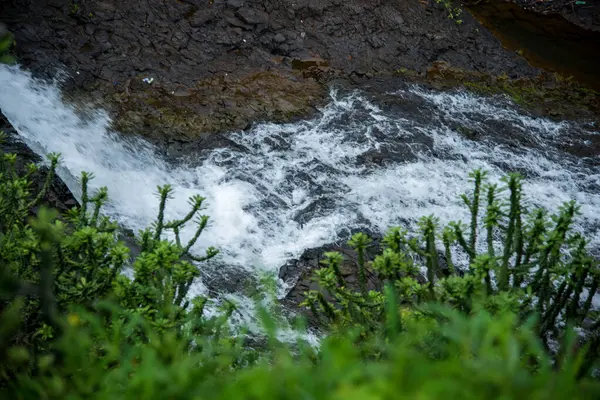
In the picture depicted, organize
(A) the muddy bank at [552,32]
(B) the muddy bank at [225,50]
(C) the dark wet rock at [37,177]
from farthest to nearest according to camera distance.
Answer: (A) the muddy bank at [552,32]
(B) the muddy bank at [225,50]
(C) the dark wet rock at [37,177]

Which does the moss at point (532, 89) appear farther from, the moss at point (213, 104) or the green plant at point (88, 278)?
the green plant at point (88, 278)

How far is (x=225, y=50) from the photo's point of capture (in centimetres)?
890

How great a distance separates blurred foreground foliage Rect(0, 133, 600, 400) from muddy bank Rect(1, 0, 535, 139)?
403 centimetres

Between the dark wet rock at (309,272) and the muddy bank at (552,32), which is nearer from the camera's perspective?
the dark wet rock at (309,272)

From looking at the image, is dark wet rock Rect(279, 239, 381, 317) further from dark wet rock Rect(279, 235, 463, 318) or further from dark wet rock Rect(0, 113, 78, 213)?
dark wet rock Rect(0, 113, 78, 213)

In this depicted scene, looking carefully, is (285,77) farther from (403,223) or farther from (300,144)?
(403,223)

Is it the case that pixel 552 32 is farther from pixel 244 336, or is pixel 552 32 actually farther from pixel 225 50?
pixel 244 336

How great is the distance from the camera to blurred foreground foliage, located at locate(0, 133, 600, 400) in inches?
62.4

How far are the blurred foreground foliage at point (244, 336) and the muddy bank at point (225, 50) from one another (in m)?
4.03

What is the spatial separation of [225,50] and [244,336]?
6.67 meters

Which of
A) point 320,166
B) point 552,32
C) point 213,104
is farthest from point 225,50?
point 552,32

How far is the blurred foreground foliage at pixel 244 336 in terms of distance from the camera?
158 cm

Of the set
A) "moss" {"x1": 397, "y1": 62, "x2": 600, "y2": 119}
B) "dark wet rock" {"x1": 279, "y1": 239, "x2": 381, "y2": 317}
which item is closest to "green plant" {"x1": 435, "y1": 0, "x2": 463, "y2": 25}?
"moss" {"x1": 397, "y1": 62, "x2": 600, "y2": 119}

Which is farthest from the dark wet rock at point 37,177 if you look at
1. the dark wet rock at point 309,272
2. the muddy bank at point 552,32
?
the muddy bank at point 552,32
